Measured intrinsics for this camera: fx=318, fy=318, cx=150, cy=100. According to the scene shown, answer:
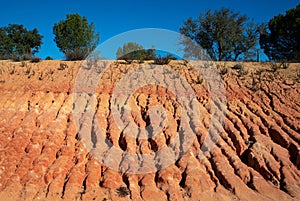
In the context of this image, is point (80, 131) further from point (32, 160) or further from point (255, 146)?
point (255, 146)

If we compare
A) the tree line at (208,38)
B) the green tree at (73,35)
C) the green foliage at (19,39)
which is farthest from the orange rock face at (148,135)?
the green foliage at (19,39)

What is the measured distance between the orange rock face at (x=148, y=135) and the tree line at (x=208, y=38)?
14.9 feet

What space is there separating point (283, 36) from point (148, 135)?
87.3ft

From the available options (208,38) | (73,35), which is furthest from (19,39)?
(208,38)

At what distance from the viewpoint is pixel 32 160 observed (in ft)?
38.3

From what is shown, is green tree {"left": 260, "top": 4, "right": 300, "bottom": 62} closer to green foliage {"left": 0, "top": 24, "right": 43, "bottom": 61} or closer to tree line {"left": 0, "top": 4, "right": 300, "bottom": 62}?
tree line {"left": 0, "top": 4, "right": 300, "bottom": 62}

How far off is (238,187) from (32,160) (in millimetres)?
7360

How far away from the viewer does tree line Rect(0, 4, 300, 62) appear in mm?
25672

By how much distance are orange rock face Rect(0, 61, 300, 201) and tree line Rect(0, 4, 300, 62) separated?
4548 millimetres

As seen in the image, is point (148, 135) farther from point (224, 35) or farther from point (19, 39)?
point (19, 39)

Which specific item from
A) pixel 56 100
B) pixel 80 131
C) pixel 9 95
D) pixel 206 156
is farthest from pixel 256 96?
pixel 9 95

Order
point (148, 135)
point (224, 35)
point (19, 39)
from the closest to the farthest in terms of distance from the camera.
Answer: point (148, 135) < point (224, 35) < point (19, 39)

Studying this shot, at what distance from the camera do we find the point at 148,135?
41.0 ft

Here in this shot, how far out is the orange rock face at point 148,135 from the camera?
10586 mm
